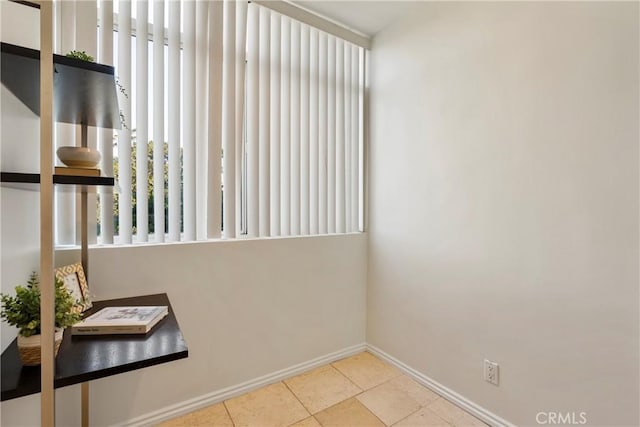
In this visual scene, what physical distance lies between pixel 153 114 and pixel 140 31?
452mm

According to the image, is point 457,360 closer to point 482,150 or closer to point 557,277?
point 557,277

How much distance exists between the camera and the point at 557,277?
147 cm

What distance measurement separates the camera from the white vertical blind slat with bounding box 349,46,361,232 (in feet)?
8.29

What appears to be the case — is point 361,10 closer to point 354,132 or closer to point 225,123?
point 354,132

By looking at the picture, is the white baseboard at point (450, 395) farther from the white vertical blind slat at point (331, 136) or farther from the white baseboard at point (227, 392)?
the white vertical blind slat at point (331, 136)

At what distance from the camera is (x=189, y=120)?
1826 mm

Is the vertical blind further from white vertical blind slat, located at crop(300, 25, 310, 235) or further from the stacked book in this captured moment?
the stacked book

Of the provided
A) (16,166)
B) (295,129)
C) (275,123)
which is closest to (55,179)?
(16,166)

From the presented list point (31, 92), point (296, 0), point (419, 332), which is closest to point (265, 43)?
point (296, 0)

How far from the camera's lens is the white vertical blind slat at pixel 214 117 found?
1.87 m

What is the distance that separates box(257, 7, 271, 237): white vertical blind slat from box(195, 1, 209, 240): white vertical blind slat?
1.16 ft

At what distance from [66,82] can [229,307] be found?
146cm

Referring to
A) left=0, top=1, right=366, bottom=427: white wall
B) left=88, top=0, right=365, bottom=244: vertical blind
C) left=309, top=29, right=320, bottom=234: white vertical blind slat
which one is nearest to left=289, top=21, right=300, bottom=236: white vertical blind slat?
left=88, top=0, right=365, bottom=244: vertical blind

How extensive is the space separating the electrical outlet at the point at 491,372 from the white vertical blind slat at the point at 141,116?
2110mm
